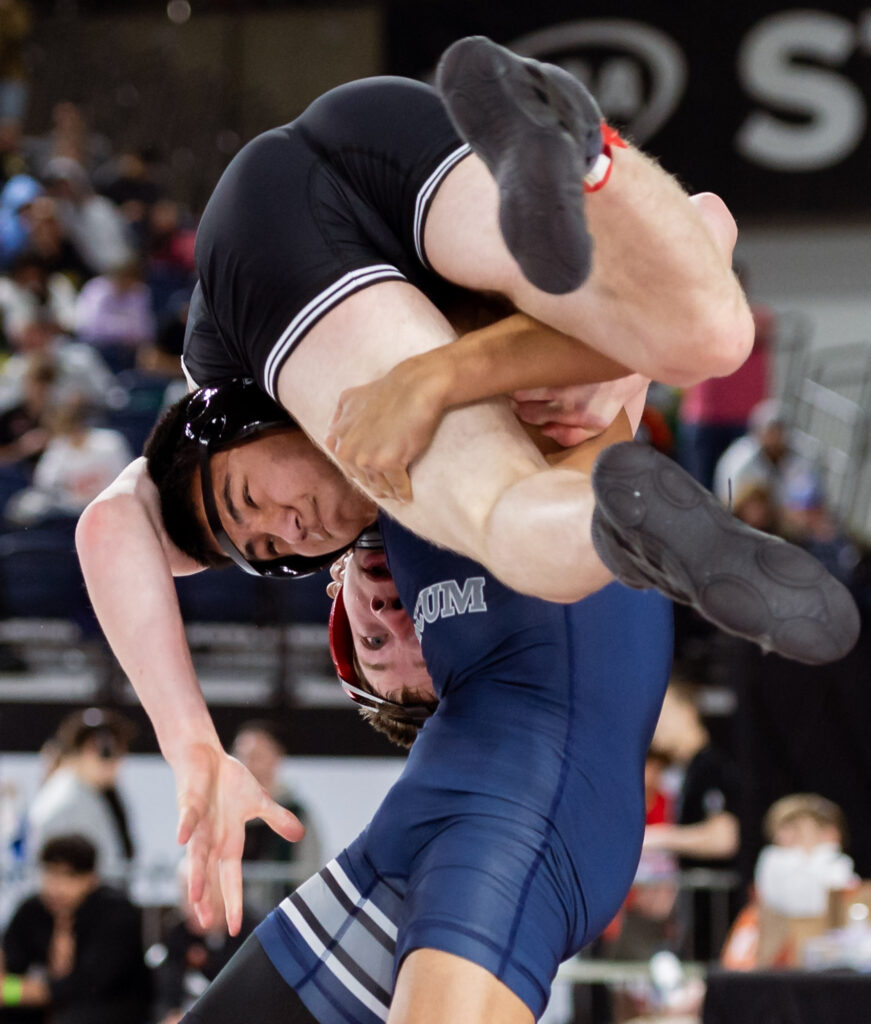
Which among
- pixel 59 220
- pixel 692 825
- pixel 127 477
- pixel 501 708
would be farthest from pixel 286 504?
pixel 59 220

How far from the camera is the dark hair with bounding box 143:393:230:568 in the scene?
7.86 ft

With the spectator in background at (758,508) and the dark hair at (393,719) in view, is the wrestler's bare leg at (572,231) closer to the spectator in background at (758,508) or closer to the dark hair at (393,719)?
the dark hair at (393,719)

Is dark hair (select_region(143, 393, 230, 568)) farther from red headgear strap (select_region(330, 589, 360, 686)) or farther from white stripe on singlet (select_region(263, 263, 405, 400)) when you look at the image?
white stripe on singlet (select_region(263, 263, 405, 400))

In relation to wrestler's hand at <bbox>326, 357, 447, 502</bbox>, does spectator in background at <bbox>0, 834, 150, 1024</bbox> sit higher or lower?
lower

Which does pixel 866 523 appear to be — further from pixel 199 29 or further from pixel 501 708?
pixel 501 708

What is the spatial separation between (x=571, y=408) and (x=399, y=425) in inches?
14.6

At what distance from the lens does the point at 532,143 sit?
67.8 inches

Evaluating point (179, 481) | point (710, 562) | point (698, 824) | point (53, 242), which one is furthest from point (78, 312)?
point (710, 562)

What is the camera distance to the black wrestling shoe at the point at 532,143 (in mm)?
1697

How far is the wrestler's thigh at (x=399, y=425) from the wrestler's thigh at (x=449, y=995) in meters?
0.52

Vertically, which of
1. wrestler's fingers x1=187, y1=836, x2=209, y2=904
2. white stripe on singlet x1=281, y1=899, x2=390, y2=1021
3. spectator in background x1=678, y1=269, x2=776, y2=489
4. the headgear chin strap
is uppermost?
the headgear chin strap

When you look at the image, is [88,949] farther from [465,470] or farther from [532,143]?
[532,143]

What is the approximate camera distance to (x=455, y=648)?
7.44 feet

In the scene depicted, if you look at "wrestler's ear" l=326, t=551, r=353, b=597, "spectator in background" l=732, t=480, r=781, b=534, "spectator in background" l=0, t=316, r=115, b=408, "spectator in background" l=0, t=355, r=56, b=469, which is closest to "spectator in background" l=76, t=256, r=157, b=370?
"spectator in background" l=0, t=316, r=115, b=408
